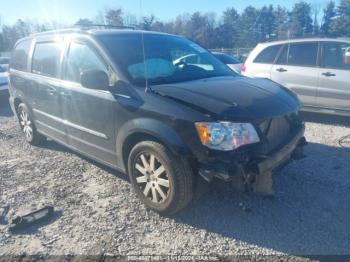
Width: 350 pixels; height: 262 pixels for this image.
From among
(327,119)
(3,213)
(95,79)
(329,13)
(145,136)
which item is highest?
(329,13)

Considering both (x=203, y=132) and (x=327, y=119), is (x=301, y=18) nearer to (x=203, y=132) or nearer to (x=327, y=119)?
(x=327, y=119)

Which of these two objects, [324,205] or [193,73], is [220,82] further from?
[324,205]

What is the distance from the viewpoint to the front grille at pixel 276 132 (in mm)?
3100

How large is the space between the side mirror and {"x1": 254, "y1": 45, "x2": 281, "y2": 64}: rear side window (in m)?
4.66

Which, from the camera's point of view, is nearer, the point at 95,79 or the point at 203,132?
the point at 203,132

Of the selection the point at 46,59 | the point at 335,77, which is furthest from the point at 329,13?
the point at 46,59

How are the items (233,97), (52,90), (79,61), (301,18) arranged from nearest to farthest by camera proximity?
(233,97)
(79,61)
(52,90)
(301,18)

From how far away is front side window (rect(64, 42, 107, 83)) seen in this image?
3752 millimetres

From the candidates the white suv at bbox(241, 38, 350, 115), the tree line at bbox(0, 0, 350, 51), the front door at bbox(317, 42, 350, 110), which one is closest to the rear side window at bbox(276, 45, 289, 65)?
the white suv at bbox(241, 38, 350, 115)

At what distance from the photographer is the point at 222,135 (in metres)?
2.82

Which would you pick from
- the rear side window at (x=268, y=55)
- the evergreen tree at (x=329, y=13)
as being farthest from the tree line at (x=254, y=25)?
the rear side window at (x=268, y=55)

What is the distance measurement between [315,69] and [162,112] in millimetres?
4550

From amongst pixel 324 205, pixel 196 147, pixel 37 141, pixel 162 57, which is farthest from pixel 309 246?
pixel 37 141

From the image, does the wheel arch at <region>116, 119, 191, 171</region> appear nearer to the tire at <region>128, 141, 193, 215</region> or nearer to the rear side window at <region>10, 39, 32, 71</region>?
the tire at <region>128, 141, 193, 215</region>
